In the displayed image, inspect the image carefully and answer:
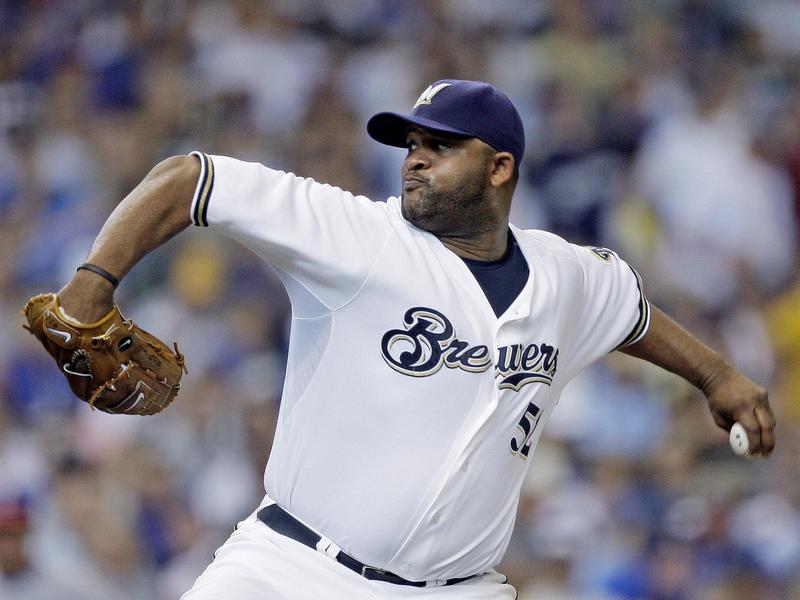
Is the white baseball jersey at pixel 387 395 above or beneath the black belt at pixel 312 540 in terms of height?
above

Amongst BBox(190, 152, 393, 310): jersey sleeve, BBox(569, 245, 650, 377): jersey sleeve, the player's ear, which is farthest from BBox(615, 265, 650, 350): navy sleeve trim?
BBox(190, 152, 393, 310): jersey sleeve

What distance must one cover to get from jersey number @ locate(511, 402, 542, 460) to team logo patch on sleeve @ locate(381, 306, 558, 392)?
0.10 metres

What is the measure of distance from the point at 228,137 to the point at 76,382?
5.51 m

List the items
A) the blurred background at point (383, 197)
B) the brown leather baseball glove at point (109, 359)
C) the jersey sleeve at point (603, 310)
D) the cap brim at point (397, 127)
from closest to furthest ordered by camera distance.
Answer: the brown leather baseball glove at point (109, 359) < the cap brim at point (397, 127) < the jersey sleeve at point (603, 310) < the blurred background at point (383, 197)

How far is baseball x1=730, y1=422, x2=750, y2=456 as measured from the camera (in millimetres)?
3801

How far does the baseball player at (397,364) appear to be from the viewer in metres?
3.16

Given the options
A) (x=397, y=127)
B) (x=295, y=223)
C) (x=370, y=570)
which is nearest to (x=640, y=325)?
(x=397, y=127)

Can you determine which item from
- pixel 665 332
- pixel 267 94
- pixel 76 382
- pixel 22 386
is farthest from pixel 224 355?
pixel 76 382

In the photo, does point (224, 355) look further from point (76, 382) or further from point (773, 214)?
point (76, 382)

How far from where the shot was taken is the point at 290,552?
3.29 metres

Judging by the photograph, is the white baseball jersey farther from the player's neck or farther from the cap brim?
the cap brim

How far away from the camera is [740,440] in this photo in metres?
3.81

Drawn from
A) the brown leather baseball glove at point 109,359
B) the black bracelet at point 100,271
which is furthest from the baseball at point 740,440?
the black bracelet at point 100,271

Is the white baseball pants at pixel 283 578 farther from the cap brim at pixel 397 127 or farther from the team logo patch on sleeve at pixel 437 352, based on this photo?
the cap brim at pixel 397 127
